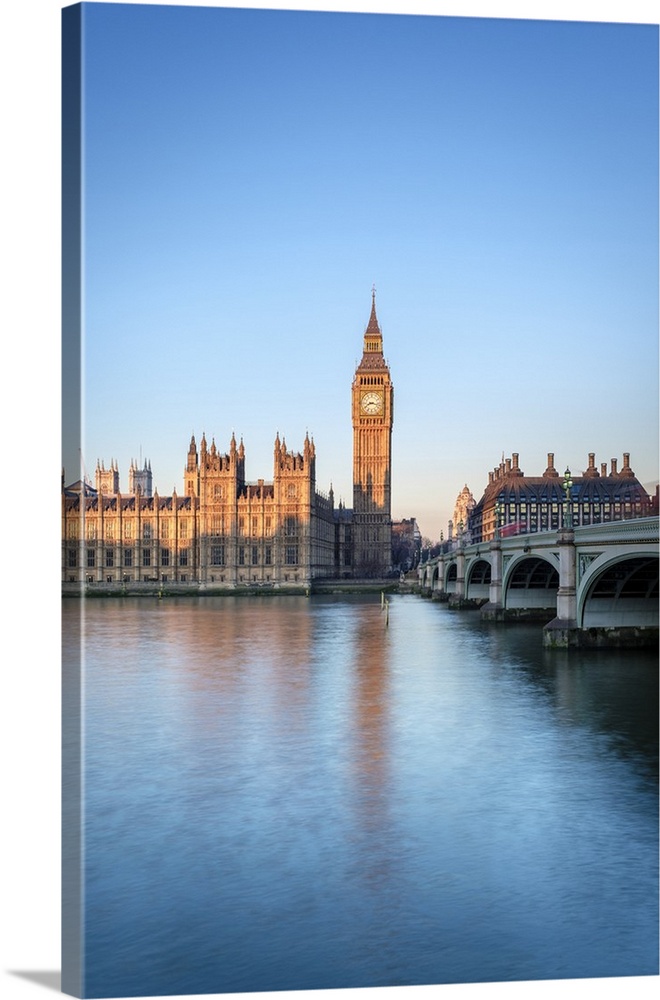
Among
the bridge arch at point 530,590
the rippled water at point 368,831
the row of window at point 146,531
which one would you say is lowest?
the rippled water at point 368,831

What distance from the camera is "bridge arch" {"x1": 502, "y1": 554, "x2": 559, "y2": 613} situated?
122 ft

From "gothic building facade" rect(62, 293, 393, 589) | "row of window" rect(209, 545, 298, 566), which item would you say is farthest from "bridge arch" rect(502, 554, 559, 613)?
"row of window" rect(209, 545, 298, 566)

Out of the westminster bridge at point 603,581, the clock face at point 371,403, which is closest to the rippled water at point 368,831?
the westminster bridge at point 603,581

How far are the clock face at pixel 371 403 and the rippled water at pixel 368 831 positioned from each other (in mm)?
53082

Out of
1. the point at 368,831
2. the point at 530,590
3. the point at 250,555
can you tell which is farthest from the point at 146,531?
the point at 368,831

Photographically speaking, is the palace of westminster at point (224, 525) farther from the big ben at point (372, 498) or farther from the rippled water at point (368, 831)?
the rippled water at point (368, 831)

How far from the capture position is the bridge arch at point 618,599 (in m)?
24.8

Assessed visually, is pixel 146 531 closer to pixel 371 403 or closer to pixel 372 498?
pixel 371 403

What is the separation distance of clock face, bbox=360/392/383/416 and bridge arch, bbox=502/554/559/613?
37118mm

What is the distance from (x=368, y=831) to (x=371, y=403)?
6783 cm

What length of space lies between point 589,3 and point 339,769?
9.07m

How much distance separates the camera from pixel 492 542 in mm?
38438
